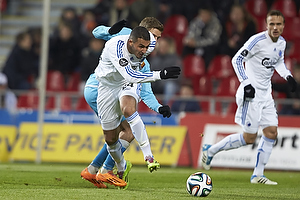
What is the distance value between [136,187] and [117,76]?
1560 millimetres

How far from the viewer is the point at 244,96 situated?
9.41 metres

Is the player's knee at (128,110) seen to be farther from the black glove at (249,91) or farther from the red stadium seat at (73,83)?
the red stadium seat at (73,83)

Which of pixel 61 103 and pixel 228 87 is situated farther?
pixel 61 103

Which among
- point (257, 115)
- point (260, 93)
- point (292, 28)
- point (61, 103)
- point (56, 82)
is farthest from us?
point (56, 82)

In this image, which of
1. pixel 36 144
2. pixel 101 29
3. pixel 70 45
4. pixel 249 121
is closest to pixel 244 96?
pixel 249 121

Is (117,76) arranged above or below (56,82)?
above

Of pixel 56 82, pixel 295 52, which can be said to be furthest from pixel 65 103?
pixel 295 52

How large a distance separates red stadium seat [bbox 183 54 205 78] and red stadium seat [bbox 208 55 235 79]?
0.26 meters

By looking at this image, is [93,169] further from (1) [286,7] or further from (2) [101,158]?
(1) [286,7]

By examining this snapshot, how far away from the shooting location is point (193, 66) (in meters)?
15.9

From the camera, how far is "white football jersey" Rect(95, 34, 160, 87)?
697 cm

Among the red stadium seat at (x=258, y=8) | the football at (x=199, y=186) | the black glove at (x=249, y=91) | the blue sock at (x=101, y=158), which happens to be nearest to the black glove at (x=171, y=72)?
the football at (x=199, y=186)

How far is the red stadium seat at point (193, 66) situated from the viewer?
15773 millimetres

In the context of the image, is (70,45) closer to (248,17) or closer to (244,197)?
(248,17)
